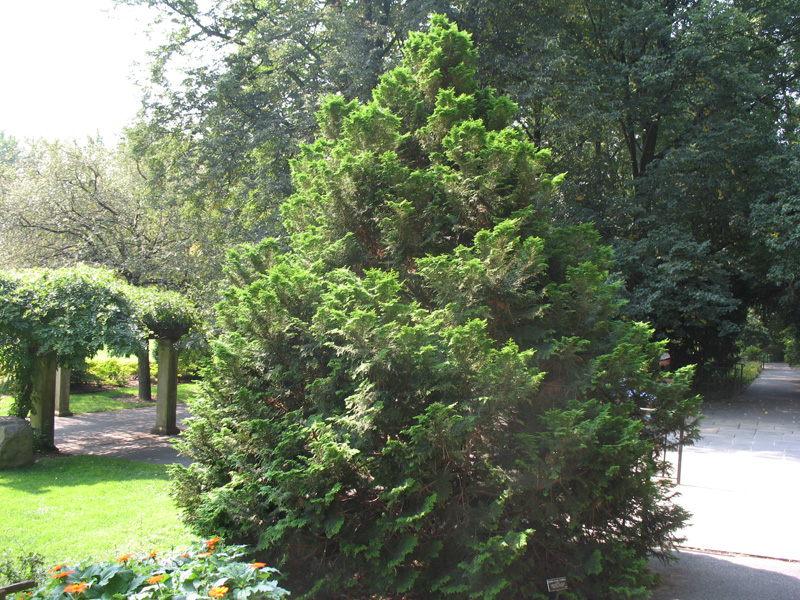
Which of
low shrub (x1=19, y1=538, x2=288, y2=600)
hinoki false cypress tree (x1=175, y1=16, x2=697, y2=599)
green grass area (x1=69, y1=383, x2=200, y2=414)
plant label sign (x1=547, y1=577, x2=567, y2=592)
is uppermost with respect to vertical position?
hinoki false cypress tree (x1=175, y1=16, x2=697, y2=599)

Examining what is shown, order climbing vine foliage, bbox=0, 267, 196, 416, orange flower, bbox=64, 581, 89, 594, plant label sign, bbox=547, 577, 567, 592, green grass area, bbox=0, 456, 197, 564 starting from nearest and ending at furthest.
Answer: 1. orange flower, bbox=64, 581, 89, 594
2. plant label sign, bbox=547, 577, 567, 592
3. green grass area, bbox=0, 456, 197, 564
4. climbing vine foliage, bbox=0, 267, 196, 416

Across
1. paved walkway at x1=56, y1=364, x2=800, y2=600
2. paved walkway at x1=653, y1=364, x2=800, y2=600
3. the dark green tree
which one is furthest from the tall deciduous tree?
paved walkway at x1=653, y1=364, x2=800, y2=600

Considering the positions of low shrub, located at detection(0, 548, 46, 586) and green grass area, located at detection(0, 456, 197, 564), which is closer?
low shrub, located at detection(0, 548, 46, 586)

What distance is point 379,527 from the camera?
4016 mm

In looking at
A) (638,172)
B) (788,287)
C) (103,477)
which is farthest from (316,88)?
(788,287)

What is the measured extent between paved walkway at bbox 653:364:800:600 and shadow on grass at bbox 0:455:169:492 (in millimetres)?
7333

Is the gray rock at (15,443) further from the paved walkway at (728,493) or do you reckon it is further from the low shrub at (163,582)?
the low shrub at (163,582)

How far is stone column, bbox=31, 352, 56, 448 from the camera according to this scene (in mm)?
11273

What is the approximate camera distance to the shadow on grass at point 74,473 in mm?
8758

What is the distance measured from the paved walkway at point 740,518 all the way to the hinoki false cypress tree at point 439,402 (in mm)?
1109

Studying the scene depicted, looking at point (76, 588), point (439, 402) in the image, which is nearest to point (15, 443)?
point (76, 588)

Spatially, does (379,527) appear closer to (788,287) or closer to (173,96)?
(173,96)

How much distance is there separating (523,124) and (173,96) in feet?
31.9

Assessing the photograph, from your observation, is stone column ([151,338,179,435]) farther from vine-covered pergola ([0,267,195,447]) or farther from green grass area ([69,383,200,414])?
green grass area ([69,383,200,414])
